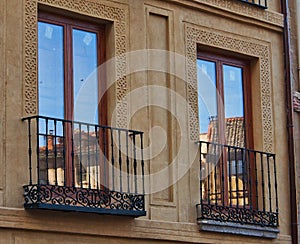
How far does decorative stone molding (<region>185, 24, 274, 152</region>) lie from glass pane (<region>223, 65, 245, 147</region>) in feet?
1.03

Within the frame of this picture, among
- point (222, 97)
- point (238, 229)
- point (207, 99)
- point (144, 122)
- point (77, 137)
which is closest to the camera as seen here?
point (77, 137)

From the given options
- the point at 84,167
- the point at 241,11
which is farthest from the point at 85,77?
the point at 241,11

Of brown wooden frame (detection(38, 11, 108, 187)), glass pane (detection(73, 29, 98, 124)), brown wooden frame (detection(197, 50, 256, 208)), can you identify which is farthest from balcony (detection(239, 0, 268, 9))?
glass pane (detection(73, 29, 98, 124))

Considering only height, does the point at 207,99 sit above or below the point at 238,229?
above

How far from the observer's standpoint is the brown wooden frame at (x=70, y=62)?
1316 centimetres

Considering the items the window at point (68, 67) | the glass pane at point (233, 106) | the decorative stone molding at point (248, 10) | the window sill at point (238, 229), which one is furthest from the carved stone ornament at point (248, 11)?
the window sill at point (238, 229)

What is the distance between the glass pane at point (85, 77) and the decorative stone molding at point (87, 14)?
11.4 inches

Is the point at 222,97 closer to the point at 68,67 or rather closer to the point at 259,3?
the point at 259,3

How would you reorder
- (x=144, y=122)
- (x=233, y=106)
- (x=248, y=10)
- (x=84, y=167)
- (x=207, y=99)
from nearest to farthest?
(x=84, y=167)
(x=144, y=122)
(x=207, y=99)
(x=233, y=106)
(x=248, y=10)

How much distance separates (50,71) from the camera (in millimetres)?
13195

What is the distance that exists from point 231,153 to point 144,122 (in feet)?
6.51

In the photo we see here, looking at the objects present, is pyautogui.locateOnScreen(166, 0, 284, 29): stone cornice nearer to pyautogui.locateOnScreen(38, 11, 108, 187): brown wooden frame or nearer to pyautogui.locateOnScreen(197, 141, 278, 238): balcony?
A: pyautogui.locateOnScreen(38, 11, 108, 187): brown wooden frame

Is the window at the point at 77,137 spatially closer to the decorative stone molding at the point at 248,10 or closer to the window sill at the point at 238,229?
the window sill at the point at 238,229

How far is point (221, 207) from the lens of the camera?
48.8 ft
